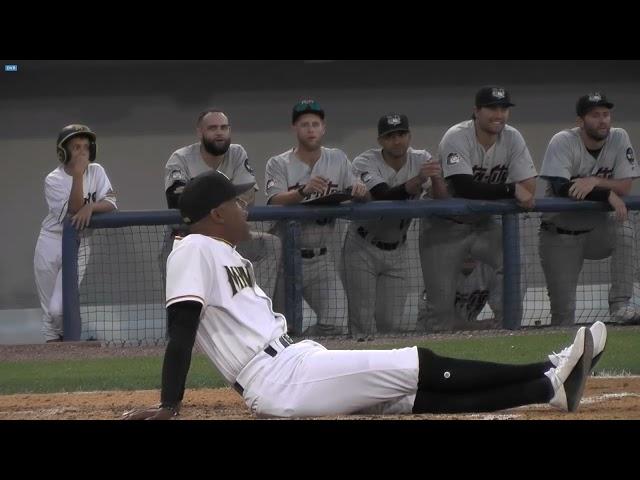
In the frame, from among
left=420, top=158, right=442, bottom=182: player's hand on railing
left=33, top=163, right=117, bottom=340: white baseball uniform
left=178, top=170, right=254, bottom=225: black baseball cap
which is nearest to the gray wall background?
left=33, top=163, right=117, bottom=340: white baseball uniform

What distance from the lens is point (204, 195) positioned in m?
4.04

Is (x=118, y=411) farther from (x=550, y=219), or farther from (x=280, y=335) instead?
(x=550, y=219)

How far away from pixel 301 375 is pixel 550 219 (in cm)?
344

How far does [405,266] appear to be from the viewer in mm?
6734

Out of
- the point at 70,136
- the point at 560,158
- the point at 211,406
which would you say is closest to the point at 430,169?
the point at 560,158

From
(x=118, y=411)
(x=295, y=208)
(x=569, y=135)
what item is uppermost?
(x=569, y=135)

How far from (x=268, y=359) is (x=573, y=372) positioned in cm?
114

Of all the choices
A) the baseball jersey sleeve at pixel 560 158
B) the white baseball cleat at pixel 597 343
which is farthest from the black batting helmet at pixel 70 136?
the white baseball cleat at pixel 597 343

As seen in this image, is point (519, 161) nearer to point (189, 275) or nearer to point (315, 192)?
point (315, 192)

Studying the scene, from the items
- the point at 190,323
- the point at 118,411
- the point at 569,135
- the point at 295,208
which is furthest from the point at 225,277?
the point at 569,135

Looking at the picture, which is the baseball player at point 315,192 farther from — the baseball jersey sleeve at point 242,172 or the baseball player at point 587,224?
Result: the baseball player at point 587,224

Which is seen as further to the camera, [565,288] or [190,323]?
[565,288]

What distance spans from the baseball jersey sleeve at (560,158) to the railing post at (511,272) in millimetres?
423

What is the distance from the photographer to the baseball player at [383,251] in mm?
6613
